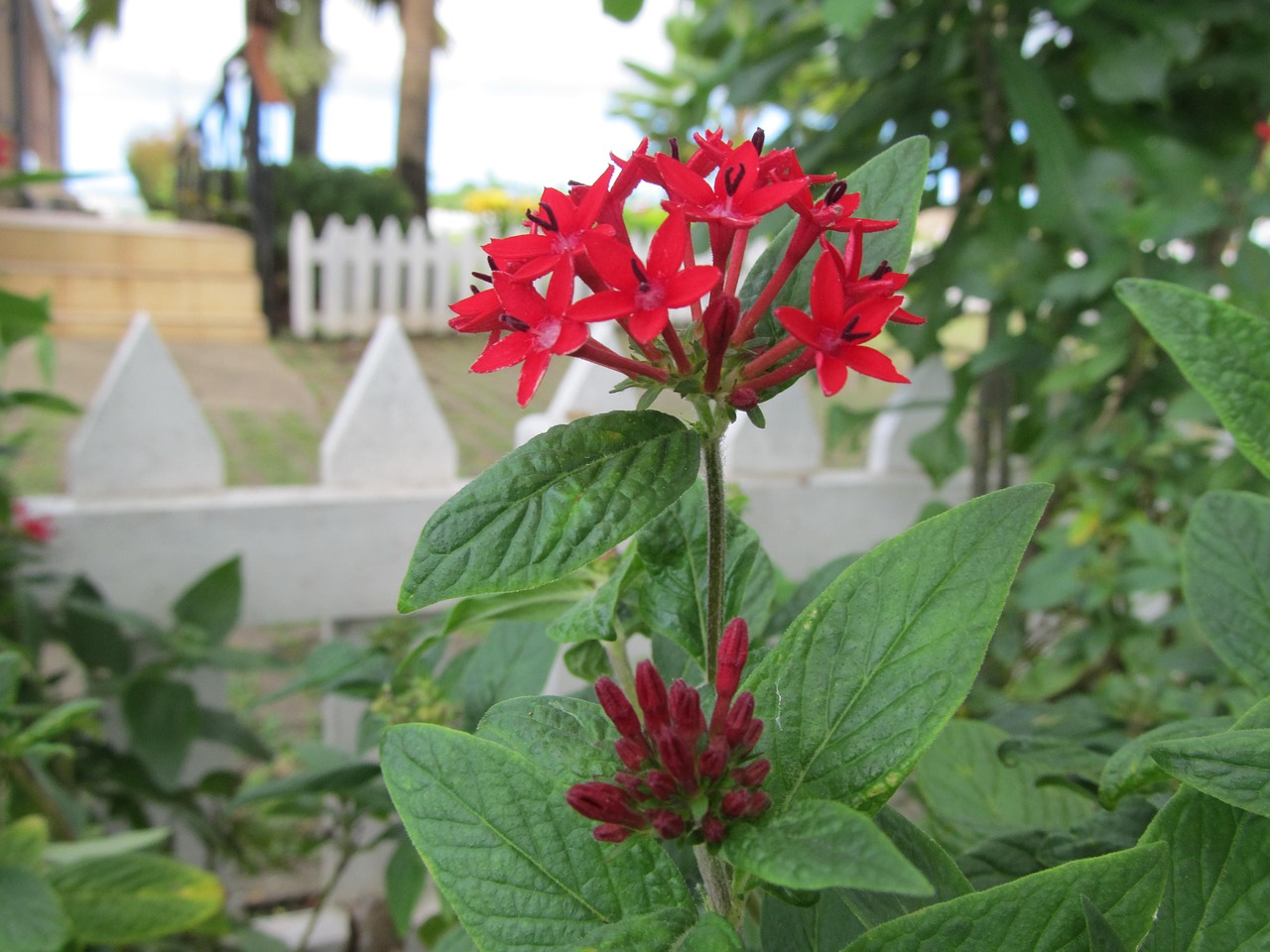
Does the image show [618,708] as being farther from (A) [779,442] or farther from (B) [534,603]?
(A) [779,442]

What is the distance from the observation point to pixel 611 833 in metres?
0.36

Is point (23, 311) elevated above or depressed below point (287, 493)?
above

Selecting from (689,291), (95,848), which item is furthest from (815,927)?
(95,848)

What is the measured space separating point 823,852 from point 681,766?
7 centimetres

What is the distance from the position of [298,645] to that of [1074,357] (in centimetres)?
193

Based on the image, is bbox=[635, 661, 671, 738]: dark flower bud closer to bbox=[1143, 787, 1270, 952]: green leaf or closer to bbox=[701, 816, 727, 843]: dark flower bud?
bbox=[701, 816, 727, 843]: dark flower bud

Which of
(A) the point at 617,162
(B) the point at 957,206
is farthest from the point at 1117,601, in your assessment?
(A) the point at 617,162

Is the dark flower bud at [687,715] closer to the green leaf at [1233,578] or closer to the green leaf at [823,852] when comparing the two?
the green leaf at [823,852]

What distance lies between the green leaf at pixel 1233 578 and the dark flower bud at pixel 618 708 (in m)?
0.33

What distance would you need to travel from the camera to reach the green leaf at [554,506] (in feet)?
1.14

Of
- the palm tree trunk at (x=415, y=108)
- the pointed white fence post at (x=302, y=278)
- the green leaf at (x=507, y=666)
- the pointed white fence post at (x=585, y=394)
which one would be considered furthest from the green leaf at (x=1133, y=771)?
the palm tree trunk at (x=415, y=108)

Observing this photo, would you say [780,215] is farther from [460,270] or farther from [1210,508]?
[460,270]

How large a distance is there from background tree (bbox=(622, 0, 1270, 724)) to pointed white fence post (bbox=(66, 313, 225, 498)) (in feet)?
3.06

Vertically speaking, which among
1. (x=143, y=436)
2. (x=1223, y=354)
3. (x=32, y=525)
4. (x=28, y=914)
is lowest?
(x=28, y=914)
